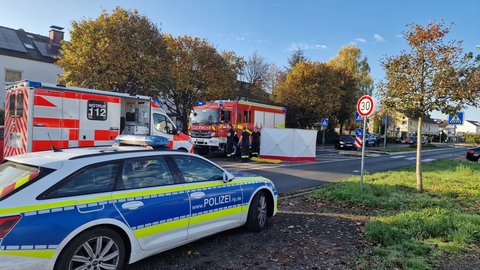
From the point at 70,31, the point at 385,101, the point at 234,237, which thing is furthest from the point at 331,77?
the point at 234,237

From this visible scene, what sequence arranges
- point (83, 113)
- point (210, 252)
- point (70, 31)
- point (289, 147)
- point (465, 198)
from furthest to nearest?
1. point (70, 31)
2. point (289, 147)
3. point (83, 113)
4. point (465, 198)
5. point (210, 252)

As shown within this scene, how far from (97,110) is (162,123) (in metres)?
2.75

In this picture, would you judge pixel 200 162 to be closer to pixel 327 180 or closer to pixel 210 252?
pixel 210 252

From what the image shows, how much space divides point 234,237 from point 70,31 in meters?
19.4

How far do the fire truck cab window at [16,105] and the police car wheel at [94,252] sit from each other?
8136 millimetres

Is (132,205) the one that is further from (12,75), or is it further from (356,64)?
(356,64)

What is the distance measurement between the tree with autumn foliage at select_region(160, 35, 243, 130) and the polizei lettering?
19646mm

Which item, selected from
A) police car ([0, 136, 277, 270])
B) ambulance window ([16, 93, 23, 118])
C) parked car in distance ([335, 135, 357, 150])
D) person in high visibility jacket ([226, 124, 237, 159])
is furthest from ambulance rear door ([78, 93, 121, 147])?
parked car in distance ([335, 135, 357, 150])

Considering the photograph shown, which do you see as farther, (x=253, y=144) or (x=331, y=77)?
(x=331, y=77)

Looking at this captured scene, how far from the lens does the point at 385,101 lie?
9797mm

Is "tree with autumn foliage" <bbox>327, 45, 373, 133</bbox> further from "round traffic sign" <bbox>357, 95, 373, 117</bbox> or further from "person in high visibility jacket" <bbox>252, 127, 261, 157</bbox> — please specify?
"round traffic sign" <bbox>357, 95, 373, 117</bbox>

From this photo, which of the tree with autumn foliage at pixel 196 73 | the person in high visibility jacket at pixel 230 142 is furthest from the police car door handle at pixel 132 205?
the tree with autumn foliage at pixel 196 73

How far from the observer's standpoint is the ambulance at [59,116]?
32.7ft

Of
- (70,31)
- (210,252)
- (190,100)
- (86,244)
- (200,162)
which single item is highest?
(70,31)
